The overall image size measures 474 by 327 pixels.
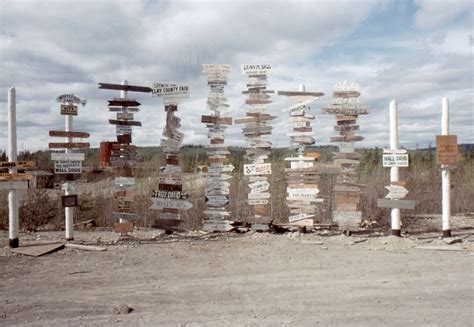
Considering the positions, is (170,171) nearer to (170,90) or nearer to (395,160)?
(170,90)

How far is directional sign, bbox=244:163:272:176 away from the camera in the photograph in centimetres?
1078

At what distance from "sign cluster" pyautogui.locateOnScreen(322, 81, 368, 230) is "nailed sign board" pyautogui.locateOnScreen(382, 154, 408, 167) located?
0.66m

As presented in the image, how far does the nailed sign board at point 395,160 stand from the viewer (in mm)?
9906

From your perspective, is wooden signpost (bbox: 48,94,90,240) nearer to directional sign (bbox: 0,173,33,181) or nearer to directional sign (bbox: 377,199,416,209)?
directional sign (bbox: 0,173,33,181)

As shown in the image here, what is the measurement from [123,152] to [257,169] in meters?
3.02

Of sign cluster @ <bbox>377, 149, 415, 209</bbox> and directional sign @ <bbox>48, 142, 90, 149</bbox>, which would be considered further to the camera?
sign cluster @ <bbox>377, 149, 415, 209</bbox>

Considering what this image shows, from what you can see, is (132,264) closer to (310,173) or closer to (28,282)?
(28,282)

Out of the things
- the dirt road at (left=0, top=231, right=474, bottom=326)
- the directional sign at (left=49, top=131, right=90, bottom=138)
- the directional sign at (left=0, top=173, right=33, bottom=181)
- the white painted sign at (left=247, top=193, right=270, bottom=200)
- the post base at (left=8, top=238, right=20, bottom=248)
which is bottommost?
the dirt road at (left=0, top=231, right=474, bottom=326)

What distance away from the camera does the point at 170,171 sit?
10664 mm

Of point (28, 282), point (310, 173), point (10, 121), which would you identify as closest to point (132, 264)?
point (28, 282)

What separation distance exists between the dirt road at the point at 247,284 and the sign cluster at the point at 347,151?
0.65 meters

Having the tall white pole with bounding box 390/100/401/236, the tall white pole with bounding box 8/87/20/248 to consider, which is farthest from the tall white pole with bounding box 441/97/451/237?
the tall white pole with bounding box 8/87/20/248

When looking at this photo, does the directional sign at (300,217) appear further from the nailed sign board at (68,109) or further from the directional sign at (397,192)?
the nailed sign board at (68,109)

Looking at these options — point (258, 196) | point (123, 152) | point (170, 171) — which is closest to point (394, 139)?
point (258, 196)
